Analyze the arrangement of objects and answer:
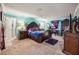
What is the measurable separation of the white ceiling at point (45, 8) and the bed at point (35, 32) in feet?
0.62

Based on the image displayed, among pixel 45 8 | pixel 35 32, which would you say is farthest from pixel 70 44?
pixel 45 8

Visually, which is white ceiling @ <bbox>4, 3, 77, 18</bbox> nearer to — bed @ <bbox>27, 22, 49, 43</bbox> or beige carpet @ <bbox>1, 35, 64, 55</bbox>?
bed @ <bbox>27, 22, 49, 43</bbox>

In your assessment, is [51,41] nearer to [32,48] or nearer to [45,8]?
[32,48]

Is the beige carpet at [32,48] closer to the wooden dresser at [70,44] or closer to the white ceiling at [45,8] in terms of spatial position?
the wooden dresser at [70,44]

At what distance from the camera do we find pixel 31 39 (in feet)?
8.68

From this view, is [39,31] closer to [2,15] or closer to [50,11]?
[50,11]

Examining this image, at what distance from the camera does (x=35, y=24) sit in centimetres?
264

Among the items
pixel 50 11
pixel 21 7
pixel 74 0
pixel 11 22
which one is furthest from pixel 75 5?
pixel 11 22

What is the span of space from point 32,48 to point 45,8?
2.08 ft

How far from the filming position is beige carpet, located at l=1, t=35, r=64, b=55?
2.66 meters

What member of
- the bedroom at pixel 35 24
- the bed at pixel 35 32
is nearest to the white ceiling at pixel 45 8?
the bedroom at pixel 35 24

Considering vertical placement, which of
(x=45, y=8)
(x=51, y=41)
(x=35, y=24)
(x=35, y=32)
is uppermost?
(x=45, y=8)

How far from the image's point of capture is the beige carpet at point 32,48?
266 cm

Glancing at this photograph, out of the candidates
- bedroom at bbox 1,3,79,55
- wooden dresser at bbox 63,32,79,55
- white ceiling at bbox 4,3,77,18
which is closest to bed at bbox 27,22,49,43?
bedroom at bbox 1,3,79,55
